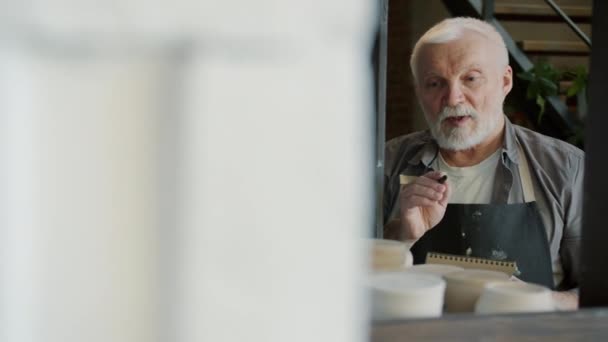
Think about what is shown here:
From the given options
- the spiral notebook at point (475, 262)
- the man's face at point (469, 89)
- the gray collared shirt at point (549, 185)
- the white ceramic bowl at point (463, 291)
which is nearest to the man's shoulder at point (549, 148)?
the gray collared shirt at point (549, 185)

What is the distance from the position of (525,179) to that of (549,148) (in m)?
0.16

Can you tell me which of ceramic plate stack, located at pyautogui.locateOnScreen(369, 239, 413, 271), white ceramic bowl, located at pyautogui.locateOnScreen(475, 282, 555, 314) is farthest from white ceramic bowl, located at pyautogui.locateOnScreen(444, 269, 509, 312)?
ceramic plate stack, located at pyautogui.locateOnScreen(369, 239, 413, 271)

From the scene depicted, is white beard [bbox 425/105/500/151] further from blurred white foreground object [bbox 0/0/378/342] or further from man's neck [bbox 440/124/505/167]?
blurred white foreground object [bbox 0/0/378/342]

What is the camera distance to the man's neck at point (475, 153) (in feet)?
9.14

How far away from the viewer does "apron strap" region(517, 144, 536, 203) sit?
8.79 feet

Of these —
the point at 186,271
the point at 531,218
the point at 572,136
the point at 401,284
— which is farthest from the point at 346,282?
the point at 572,136

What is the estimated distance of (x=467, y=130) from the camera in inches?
109

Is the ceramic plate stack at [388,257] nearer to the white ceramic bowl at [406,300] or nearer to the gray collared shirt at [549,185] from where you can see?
the white ceramic bowl at [406,300]

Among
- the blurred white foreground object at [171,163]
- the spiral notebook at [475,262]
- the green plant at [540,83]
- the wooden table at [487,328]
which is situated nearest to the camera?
the blurred white foreground object at [171,163]

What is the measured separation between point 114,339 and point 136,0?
0.65 feet

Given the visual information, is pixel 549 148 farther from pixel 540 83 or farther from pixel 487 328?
pixel 487 328

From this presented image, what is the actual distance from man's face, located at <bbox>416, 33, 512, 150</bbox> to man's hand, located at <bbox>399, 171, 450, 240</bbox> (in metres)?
0.20

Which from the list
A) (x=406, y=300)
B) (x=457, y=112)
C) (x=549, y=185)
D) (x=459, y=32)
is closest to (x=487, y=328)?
(x=406, y=300)

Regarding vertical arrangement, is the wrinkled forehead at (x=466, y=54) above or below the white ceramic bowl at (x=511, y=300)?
above
